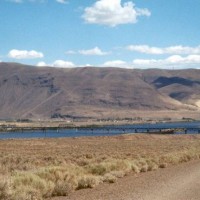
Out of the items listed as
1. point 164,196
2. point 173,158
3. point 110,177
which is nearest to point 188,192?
point 164,196

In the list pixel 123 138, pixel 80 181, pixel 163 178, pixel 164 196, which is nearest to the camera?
pixel 164 196

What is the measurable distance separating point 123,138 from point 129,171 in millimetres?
75013

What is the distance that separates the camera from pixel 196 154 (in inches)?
1695

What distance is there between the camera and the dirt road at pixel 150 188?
18.9 meters

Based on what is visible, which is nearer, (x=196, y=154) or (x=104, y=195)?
(x=104, y=195)

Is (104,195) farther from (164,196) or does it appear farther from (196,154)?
(196,154)

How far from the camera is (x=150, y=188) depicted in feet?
71.4

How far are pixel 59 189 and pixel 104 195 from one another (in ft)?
5.78

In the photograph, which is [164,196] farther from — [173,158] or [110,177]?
[173,158]

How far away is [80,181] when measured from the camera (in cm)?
2181

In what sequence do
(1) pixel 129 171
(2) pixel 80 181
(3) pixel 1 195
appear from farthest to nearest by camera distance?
(1) pixel 129 171 < (2) pixel 80 181 < (3) pixel 1 195

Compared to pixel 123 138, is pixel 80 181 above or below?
above

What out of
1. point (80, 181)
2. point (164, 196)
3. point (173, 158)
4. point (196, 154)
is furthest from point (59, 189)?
point (196, 154)

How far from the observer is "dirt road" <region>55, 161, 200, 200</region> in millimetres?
18906
